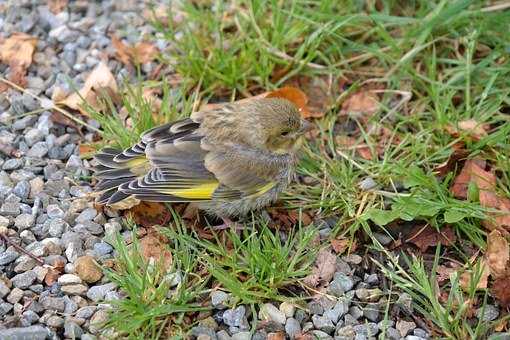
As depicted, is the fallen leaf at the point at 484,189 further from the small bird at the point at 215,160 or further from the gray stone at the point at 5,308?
the gray stone at the point at 5,308

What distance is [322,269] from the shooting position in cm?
461

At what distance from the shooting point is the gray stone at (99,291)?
4.33m

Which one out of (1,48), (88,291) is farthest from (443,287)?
(1,48)

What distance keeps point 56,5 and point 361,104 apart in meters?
2.33

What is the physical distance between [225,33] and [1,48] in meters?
1.55

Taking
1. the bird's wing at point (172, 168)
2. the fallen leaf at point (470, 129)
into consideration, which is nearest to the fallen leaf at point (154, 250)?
the bird's wing at point (172, 168)

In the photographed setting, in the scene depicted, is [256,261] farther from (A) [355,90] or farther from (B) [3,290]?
(A) [355,90]

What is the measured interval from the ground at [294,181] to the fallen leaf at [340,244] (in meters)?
0.01

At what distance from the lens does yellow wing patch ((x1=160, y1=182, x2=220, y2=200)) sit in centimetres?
464

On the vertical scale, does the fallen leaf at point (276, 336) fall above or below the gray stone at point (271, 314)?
below

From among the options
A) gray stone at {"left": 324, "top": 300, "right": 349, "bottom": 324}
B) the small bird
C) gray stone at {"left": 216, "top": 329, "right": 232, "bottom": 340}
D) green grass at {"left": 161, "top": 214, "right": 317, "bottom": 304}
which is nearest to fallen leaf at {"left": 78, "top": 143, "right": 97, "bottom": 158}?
the small bird

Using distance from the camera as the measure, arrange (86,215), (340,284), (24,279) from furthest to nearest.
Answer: (86,215) < (340,284) < (24,279)

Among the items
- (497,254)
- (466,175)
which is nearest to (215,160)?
(466,175)

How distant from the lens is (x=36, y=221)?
15.5ft
